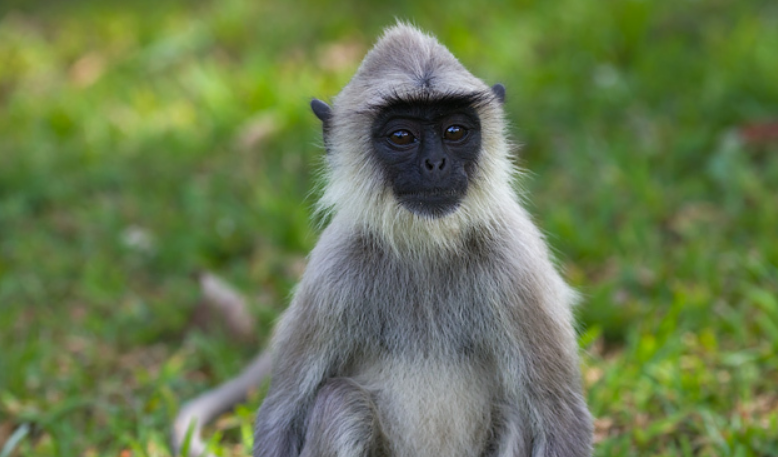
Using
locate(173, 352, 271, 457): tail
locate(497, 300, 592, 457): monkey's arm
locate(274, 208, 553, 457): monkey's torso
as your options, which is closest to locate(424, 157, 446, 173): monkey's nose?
locate(274, 208, 553, 457): monkey's torso

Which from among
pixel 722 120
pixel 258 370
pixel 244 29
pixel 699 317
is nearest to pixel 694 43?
pixel 722 120

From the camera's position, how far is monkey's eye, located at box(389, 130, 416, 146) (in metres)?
3.24

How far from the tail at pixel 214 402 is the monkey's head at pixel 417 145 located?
1.45 m

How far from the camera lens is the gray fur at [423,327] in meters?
3.29

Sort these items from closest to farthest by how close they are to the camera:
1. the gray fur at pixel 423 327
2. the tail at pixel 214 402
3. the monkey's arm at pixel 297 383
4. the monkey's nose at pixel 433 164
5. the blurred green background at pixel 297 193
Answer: the monkey's nose at pixel 433 164 < the gray fur at pixel 423 327 < the monkey's arm at pixel 297 383 < the tail at pixel 214 402 < the blurred green background at pixel 297 193

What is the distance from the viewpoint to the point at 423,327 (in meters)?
3.36

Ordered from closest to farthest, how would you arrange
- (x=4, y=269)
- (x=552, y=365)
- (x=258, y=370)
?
1. (x=552, y=365)
2. (x=258, y=370)
3. (x=4, y=269)

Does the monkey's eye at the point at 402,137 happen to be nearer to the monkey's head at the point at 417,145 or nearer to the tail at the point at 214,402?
the monkey's head at the point at 417,145

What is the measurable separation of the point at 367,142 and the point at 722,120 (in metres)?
4.07

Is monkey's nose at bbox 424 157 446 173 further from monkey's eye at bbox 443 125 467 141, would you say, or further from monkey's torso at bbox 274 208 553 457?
monkey's torso at bbox 274 208 553 457

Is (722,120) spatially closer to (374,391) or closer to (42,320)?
(374,391)

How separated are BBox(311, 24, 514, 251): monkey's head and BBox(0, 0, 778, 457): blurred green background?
1380 mm

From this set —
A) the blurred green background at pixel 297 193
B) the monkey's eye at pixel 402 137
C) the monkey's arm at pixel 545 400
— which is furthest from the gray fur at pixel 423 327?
the blurred green background at pixel 297 193

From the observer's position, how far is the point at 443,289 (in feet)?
11.1
